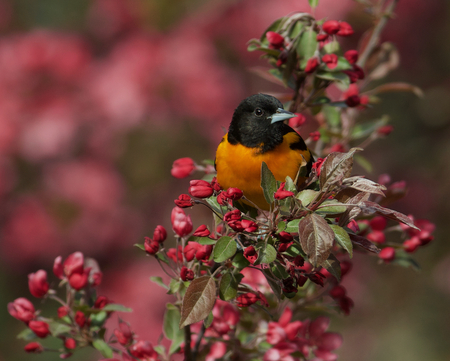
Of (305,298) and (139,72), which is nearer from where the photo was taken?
(305,298)

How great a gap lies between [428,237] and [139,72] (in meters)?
3.43

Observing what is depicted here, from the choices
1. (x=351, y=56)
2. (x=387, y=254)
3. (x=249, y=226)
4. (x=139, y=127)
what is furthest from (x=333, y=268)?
(x=139, y=127)

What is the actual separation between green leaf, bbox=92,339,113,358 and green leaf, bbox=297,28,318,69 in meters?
1.17

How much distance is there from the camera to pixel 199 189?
53.7 inches

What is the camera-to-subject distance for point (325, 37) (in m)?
1.69

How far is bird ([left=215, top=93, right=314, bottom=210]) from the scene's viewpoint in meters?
1.90

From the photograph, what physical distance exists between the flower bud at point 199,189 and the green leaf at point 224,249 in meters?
0.15

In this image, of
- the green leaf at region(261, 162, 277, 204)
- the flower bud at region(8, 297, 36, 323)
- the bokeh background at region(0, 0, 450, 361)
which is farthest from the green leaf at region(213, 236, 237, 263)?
the bokeh background at region(0, 0, 450, 361)

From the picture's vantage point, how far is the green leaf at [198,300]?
1220 millimetres

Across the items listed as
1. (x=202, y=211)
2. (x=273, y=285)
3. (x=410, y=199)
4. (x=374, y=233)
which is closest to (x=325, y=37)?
(x=374, y=233)

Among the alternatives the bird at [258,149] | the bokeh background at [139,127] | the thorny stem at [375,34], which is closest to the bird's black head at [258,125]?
the bird at [258,149]

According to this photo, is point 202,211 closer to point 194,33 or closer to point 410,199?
point 194,33

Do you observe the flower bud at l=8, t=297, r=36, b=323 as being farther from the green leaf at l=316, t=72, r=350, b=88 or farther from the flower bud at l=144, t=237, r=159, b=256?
the green leaf at l=316, t=72, r=350, b=88

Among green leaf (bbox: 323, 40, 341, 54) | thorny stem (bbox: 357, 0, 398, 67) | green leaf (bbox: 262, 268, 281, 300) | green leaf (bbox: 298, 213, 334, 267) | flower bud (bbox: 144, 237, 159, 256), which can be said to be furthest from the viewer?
thorny stem (bbox: 357, 0, 398, 67)
